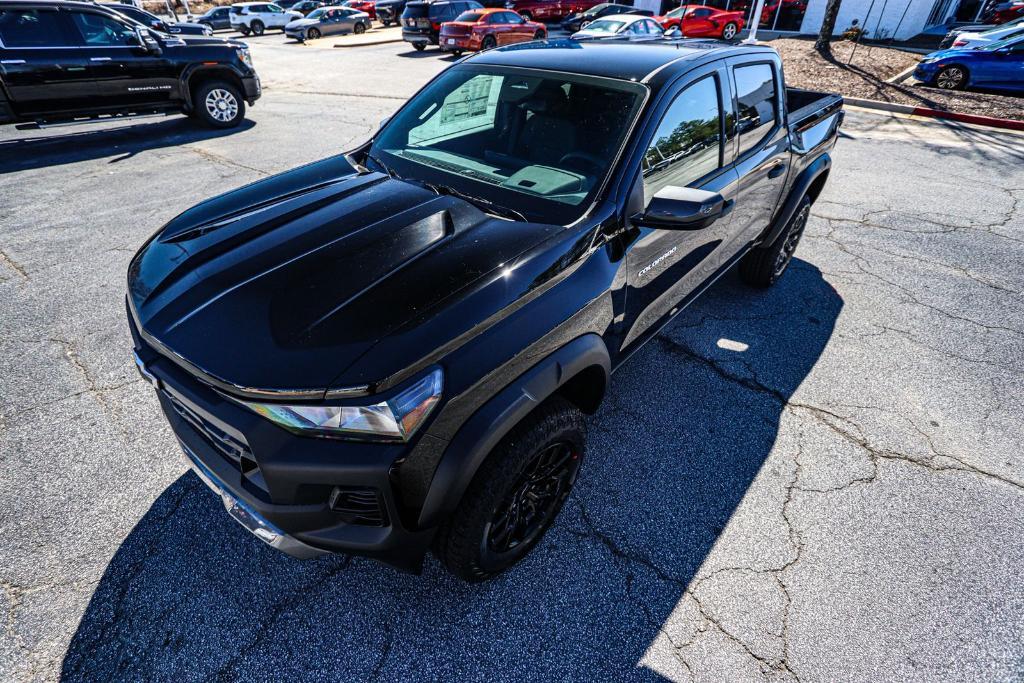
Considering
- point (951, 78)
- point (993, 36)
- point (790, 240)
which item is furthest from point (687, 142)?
point (993, 36)

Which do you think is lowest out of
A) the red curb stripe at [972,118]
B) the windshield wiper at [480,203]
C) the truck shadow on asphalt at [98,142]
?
the red curb stripe at [972,118]

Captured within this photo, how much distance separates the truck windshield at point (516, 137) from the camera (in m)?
2.30

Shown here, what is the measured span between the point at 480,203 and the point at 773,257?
285 centimetres

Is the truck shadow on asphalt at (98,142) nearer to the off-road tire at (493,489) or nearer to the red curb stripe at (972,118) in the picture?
the off-road tire at (493,489)

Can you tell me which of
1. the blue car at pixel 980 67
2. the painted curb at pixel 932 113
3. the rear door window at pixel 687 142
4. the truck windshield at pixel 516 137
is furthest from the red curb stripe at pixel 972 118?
the truck windshield at pixel 516 137

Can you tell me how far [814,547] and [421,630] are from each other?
1.80 meters

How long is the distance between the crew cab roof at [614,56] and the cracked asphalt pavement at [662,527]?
1805 millimetres

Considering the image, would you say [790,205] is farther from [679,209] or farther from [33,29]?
[33,29]

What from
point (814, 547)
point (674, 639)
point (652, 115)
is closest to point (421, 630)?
point (674, 639)

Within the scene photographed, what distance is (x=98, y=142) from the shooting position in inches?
318

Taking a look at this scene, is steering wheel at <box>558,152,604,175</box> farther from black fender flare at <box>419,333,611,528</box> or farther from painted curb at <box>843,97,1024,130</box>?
painted curb at <box>843,97,1024,130</box>

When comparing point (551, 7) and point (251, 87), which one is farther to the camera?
point (551, 7)

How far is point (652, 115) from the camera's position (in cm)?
231

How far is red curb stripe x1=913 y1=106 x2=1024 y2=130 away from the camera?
30.1 ft
